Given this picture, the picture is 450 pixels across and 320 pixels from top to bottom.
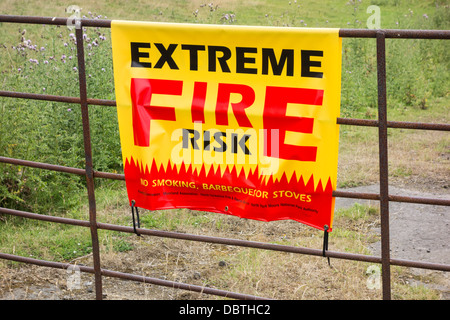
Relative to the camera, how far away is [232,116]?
2.96m

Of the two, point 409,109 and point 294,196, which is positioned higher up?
point 294,196

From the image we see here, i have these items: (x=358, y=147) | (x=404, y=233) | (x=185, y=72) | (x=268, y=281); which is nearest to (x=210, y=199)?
(x=185, y=72)

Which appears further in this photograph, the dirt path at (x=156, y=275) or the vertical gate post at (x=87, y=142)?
the dirt path at (x=156, y=275)

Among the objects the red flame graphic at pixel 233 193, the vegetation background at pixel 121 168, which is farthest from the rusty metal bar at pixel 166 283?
the vegetation background at pixel 121 168

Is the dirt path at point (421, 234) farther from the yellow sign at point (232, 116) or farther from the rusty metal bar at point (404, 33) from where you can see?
the rusty metal bar at point (404, 33)

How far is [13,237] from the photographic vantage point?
15.8ft

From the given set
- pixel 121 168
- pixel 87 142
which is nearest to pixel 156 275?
pixel 87 142

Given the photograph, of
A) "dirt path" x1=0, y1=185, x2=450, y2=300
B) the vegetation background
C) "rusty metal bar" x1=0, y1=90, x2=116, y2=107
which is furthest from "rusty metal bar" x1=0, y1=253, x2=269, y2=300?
"rusty metal bar" x1=0, y1=90, x2=116, y2=107

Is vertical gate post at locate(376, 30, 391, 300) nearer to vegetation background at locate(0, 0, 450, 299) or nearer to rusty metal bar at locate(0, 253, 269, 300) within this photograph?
rusty metal bar at locate(0, 253, 269, 300)

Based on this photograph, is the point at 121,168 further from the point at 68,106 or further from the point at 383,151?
the point at 383,151

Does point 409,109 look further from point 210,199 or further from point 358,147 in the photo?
point 210,199

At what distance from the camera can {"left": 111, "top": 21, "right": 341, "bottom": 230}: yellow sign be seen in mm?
2836

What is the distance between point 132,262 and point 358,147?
11.7ft

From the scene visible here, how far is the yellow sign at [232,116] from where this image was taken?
9.30 ft
